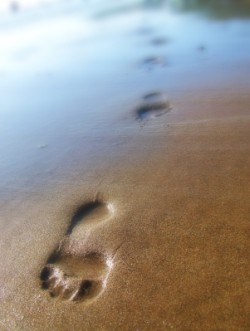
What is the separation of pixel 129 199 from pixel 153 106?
195 cm

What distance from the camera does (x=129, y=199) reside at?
299cm

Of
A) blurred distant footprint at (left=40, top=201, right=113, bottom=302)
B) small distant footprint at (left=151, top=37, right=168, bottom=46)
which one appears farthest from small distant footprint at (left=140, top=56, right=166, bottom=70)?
blurred distant footprint at (left=40, top=201, right=113, bottom=302)

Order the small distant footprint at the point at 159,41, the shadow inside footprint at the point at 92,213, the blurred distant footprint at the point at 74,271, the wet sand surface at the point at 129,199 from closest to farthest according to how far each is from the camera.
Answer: the wet sand surface at the point at 129,199 < the blurred distant footprint at the point at 74,271 < the shadow inside footprint at the point at 92,213 < the small distant footprint at the point at 159,41

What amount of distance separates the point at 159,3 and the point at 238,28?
20.3ft

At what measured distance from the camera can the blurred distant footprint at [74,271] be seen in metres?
2.28

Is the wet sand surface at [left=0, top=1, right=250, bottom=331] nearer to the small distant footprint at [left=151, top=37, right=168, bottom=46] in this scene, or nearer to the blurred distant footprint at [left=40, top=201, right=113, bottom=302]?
the blurred distant footprint at [left=40, top=201, right=113, bottom=302]

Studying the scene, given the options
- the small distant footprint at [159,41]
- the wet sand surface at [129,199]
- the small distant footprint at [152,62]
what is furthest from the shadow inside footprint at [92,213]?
the small distant footprint at [159,41]

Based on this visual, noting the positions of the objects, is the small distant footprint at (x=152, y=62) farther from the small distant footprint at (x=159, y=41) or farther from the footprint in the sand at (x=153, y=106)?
the footprint in the sand at (x=153, y=106)

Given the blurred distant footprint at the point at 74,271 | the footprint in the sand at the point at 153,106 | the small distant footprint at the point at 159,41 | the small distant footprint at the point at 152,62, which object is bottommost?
the blurred distant footprint at the point at 74,271

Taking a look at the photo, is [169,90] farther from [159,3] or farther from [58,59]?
[159,3]

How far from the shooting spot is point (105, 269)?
95.0 inches

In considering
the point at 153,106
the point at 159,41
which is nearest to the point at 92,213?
the point at 153,106

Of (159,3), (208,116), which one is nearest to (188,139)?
(208,116)

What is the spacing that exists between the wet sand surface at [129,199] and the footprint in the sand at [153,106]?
0.08ft
